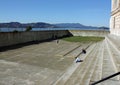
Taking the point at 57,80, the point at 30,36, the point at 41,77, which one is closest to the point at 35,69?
the point at 41,77

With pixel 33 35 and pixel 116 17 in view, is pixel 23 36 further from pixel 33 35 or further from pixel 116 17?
pixel 116 17

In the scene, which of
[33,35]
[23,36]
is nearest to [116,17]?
[23,36]

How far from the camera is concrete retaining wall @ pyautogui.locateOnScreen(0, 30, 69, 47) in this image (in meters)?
20.0

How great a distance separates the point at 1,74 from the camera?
9180 mm

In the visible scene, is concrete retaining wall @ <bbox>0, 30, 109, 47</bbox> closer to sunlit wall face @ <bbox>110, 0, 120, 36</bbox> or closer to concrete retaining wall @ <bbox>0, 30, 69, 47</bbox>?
concrete retaining wall @ <bbox>0, 30, 69, 47</bbox>

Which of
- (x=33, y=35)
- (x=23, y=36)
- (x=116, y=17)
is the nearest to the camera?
(x=116, y=17)

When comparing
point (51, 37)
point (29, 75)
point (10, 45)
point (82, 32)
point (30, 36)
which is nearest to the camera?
point (29, 75)

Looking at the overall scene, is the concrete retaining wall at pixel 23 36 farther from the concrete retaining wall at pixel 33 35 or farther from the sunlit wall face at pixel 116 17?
the sunlit wall face at pixel 116 17

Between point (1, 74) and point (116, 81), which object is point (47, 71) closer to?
point (1, 74)

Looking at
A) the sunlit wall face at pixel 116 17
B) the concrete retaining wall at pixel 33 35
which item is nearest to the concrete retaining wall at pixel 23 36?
the concrete retaining wall at pixel 33 35

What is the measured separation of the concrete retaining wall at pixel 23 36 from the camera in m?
20.0

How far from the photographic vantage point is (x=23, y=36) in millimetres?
23891

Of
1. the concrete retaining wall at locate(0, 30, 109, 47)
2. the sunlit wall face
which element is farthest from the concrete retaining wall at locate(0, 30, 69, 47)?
the sunlit wall face

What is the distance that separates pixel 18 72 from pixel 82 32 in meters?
30.4
